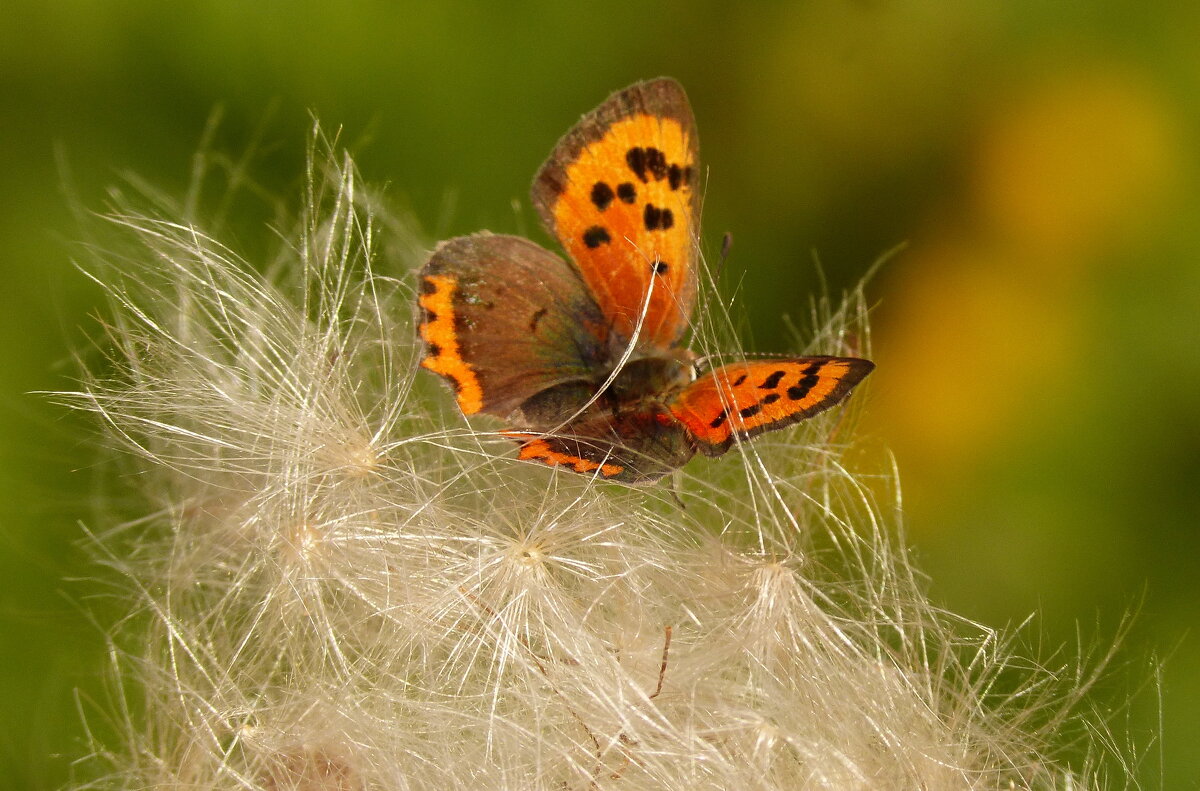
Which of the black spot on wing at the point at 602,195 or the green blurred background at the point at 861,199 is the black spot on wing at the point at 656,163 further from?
the green blurred background at the point at 861,199

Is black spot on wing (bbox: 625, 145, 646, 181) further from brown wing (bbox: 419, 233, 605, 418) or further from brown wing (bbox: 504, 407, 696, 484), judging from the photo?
brown wing (bbox: 504, 407, 696, 484)

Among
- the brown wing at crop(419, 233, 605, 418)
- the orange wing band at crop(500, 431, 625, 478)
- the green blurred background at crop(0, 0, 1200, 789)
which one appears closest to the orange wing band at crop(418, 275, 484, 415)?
the brown wing at crop(419, 233, 605, 418)

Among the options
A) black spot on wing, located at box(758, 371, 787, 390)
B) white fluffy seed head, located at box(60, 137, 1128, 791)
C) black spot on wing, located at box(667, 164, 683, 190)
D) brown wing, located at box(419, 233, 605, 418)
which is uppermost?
black spot on wing, located at box(667, 164, 683, 190)

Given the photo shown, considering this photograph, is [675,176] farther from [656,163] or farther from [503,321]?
[503,321]

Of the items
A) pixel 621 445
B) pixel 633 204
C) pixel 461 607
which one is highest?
pixel 633 204

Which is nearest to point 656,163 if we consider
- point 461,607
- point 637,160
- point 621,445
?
point 637,160

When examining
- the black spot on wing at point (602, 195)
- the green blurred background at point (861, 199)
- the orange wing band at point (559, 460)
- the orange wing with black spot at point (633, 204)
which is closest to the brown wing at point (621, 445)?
the orange wing band at point (559, 460)
